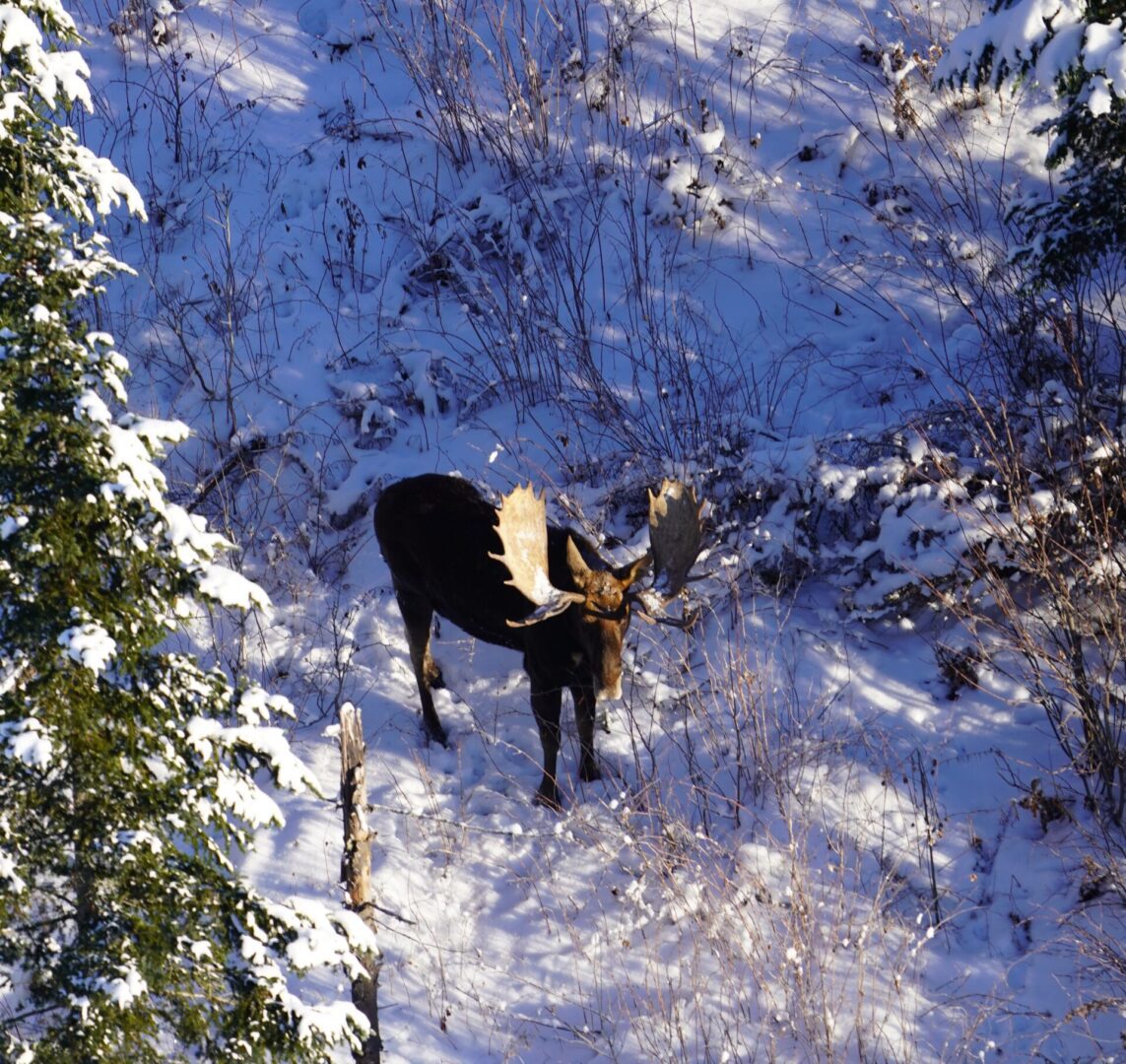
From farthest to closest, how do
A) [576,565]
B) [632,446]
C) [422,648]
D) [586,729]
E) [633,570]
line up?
1. [632,446]
2. [422,648]
3. [586,729]
4. [633,570]
5. [576,565]

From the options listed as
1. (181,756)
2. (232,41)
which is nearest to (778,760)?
(181,756)

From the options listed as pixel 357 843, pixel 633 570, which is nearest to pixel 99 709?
pixel 357 843

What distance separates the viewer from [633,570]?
6250mm

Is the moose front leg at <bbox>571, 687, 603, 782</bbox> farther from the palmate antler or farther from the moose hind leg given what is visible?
the moose hind leg

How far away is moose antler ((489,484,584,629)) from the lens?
229 inches

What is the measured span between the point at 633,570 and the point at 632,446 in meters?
2.18

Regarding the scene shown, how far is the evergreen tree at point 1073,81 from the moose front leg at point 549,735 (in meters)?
3.43

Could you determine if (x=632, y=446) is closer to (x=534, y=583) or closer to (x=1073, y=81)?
(x=534, y=583)

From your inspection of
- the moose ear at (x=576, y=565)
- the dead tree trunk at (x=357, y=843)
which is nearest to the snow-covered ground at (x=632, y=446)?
the moose ear at (x=576, y=565)

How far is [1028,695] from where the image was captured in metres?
6.71

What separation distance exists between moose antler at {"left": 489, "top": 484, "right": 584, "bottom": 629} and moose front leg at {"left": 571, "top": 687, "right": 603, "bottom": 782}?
0.60 metres

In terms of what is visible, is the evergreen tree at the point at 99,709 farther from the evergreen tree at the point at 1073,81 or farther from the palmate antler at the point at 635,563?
the evergreen tree at the point at 1073,81

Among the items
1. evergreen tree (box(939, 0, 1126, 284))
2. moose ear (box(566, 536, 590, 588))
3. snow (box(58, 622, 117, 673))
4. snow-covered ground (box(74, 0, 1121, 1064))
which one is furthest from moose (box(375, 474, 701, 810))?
evergreen tree (box(939, 0, 1126, 284))

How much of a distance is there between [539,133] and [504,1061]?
810 centimetres
